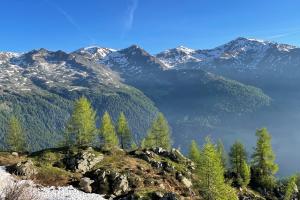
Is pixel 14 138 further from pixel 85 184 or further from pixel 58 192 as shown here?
pixel 58 192

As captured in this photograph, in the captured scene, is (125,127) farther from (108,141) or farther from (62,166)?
(62,166)

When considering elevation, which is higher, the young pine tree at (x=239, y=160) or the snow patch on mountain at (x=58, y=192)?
the young pine tree at (x=239, y=160)

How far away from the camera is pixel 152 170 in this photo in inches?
3179

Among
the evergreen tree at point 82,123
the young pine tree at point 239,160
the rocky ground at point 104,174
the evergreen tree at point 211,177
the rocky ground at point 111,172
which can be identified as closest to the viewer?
the rocky ground at point 104,174

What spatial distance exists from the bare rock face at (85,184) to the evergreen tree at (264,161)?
59.4m

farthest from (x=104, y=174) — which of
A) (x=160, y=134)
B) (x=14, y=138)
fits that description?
(x=14, y=138)

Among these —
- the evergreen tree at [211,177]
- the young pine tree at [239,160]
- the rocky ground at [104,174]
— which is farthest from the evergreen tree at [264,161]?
the evergreen tree at [211,177]

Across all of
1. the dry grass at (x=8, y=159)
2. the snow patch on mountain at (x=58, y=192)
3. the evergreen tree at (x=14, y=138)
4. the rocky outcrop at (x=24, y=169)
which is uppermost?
the evergreen tree at (x=14, y=138)

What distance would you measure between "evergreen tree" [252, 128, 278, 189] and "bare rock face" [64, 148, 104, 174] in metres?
48.8

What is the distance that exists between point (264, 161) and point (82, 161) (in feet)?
183

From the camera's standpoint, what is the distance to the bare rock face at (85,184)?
196 feet

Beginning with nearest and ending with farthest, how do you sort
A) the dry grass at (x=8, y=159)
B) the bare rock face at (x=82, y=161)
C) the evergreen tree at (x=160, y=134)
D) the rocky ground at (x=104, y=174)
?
the rocky ground at (x=104, y=174) < the dry grass at (x=8, y=159) < the bare rock face at (x=82, y=161) < the evergreen tree at (x=160, y=134)

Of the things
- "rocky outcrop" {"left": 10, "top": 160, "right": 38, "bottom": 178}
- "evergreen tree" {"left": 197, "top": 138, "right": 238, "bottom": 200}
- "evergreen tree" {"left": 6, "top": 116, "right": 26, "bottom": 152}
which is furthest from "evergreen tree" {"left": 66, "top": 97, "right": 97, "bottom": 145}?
"evergreen tree" {"left": 197, "top": 138, "right": 238, "bottom": 200}

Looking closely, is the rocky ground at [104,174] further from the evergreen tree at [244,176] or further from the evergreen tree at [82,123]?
the evergreen tree at [82,123]
